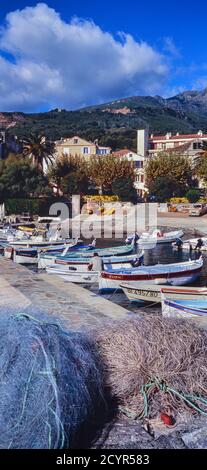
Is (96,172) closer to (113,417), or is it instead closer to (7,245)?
(7,245)

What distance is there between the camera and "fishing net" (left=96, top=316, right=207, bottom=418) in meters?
5.77

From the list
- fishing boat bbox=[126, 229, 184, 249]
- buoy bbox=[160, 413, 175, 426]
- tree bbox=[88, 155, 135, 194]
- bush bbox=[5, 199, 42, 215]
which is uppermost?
tree bbox=[88, 155, 135, 194]

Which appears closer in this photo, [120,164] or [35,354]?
[35,354]

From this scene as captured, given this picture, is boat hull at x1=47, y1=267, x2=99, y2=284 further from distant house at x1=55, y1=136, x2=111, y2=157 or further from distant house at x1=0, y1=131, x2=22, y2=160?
distant house at x1=55, y1=136, x2=111, y2=157

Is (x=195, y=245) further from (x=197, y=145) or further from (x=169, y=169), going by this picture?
(x=197, y=145)

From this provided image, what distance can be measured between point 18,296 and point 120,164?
49067 mm

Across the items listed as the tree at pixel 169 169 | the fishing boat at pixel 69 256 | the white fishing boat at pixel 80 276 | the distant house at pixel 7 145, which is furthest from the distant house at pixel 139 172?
the white fishing boat at pixel 80 276

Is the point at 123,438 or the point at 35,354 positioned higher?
the point at 35,354

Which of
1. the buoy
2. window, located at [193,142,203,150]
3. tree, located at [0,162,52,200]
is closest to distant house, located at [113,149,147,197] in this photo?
window, located at [193,142,203,150]

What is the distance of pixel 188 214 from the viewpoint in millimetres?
51031

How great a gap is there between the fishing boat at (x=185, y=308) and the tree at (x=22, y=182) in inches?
1634

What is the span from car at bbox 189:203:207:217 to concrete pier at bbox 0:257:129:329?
36536mm

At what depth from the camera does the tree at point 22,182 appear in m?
51.7
